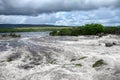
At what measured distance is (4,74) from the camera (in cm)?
3048

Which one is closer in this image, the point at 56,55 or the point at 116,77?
the point at 116,77

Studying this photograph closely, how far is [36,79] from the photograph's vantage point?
27.6 m

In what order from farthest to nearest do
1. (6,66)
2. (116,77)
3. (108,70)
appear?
1. (6,66)
2. (108,70)
3. (116,77)

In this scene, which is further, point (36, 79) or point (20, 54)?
point (20, 54)

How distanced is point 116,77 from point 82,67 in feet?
20.5

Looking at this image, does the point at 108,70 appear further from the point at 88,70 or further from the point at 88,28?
the point at 88,28

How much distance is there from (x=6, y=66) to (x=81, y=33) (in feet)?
343

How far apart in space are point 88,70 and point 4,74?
32.8 ft

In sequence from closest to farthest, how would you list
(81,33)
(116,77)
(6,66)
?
(116,77)
(6,66)
(81,33)

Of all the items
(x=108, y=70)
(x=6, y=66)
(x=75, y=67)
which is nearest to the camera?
(x=108, y=70)

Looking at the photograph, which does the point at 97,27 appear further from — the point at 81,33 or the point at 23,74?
the point at 23,74

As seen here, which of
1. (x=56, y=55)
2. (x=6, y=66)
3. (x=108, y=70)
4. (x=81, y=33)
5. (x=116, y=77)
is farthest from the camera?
(x=81, y=33)

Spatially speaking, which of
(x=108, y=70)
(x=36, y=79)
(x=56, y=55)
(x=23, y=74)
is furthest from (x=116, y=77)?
(x=56, y=55)

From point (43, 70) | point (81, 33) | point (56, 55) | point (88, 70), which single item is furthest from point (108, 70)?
point (81, 33)
